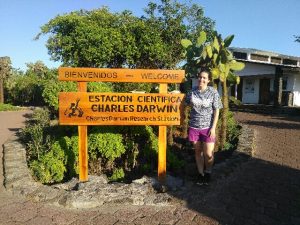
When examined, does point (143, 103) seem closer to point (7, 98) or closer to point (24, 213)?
point (24, 213)

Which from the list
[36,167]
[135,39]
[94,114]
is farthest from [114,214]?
[135,39]

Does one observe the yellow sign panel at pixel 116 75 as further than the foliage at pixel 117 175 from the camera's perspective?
No

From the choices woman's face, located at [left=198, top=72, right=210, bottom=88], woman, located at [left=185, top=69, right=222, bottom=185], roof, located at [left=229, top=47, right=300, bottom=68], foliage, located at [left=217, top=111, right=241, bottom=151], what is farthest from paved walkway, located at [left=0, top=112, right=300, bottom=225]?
roof, located at [left=229, top=47, right=300, bottom=68]

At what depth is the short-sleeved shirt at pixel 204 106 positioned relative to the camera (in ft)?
16.8

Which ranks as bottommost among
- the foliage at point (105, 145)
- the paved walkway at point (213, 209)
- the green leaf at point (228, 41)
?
the paved walkway at point (213, 209)

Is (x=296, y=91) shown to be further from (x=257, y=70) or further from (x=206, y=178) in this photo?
(x=206, y=178)

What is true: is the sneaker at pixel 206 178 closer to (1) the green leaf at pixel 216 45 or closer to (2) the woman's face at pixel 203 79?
(2) the woman's face at pixel 203 79

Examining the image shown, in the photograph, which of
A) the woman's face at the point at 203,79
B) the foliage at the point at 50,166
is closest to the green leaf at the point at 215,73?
the woman's face at the point at 203,79

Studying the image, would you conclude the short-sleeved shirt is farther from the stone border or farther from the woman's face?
the stone border

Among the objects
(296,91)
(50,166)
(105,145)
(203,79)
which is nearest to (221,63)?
(203,79)

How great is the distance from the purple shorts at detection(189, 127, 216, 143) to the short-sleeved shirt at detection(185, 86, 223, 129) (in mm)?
63

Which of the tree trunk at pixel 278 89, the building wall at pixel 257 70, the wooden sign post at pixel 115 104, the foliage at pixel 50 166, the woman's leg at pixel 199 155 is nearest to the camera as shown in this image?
the wooden sign post at pixel 115 104

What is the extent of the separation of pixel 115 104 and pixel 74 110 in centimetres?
64

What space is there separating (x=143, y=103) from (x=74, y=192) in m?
1.70
